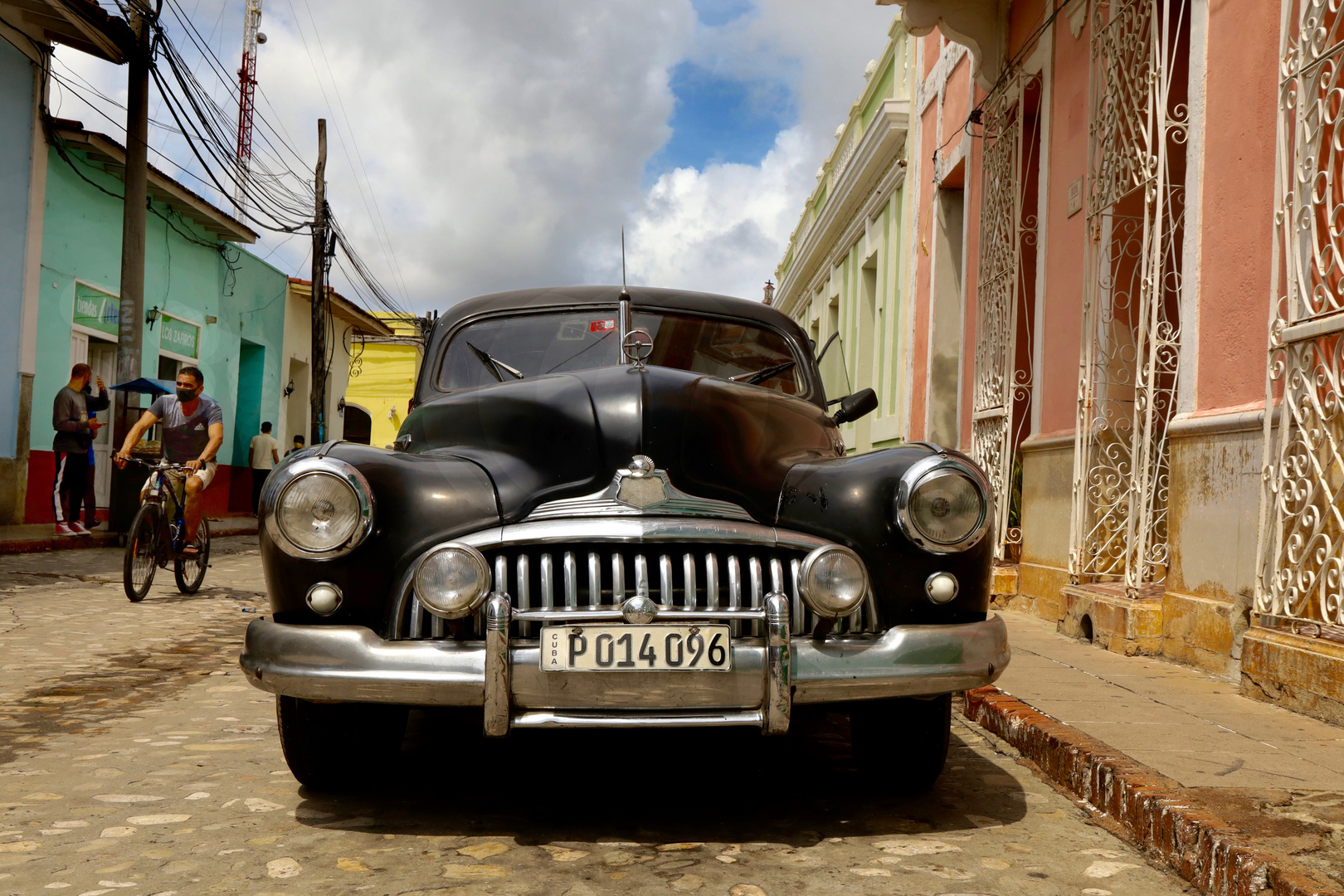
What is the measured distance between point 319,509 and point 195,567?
20.2ft

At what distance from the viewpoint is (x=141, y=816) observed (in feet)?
9.73

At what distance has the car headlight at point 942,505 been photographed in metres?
2.98

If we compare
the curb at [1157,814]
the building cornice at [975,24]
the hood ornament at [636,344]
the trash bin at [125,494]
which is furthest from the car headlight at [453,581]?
the trash bin at [125,494]

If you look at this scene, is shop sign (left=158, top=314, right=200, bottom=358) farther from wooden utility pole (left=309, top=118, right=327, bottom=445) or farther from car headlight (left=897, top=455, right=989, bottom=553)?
car headlight (left=897, top=455, right=989, bottom=553)

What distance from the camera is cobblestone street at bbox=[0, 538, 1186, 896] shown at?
8.38 feet

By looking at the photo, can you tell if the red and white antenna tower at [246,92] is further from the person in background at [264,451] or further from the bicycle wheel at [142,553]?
the bicycle wheel at [142,553]

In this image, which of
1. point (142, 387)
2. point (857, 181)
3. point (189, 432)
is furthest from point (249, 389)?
point (189, 432)

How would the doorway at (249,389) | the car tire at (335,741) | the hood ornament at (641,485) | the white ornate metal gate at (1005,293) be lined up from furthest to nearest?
the doorway at (249,389), the white ornate metal gate at (1005,293), the car tire at (335,741), the hood ornament at (641,485)

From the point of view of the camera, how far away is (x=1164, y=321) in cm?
624

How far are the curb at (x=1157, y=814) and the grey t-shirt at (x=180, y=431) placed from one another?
593cm

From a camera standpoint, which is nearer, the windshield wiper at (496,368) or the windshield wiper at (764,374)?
the windshield wiper at (496,368)

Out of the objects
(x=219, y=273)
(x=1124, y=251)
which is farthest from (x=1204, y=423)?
(x=219, y=273)

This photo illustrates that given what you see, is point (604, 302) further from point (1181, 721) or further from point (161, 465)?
point (161, 465)

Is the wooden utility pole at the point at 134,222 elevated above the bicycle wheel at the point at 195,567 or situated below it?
above
